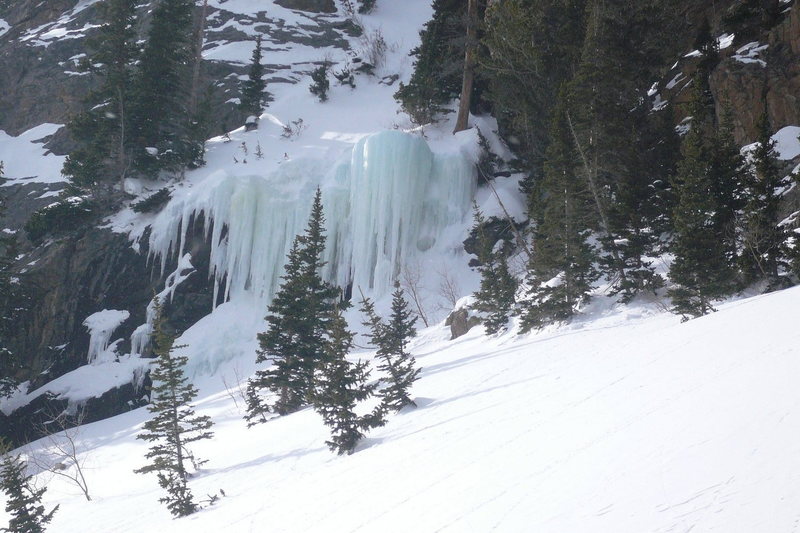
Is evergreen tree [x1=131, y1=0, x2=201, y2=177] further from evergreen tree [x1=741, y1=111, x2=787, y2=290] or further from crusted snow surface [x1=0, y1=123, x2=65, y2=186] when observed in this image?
A: evergreen tree [x1=741, y1=111, x2=787, y2=290]

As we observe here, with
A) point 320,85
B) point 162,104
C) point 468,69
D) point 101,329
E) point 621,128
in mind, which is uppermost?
point 320,85

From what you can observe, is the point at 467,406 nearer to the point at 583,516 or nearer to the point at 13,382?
the point at 583,516

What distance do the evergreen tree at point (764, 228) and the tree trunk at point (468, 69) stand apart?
14.7 meters

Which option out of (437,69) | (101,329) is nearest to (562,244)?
(437,69)

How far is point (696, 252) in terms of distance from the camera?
12.3 m

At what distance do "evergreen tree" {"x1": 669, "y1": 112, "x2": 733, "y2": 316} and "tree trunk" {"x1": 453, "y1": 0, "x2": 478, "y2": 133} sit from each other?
14443 mm

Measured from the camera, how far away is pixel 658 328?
439 inches

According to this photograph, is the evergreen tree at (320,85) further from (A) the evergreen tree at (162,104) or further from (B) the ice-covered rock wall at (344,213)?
(B) the ice-covered rock wall at (344,213)

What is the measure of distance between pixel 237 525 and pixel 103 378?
19010mm

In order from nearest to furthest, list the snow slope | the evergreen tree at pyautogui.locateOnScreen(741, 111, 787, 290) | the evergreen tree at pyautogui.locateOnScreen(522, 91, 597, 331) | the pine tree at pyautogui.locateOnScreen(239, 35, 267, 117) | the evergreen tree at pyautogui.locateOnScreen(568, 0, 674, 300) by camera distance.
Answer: the snow slope < the evergreen tree at pyautogui.locateOnScreen(741, 111, 787, 290) < the evergreen tree at pyautogui.locateOnScreen(568, 0, 674, 300) < the evergreen tree at pyautogui.locateOnScreen(522, 91, 597, 331) < the pine tree at pyautogui.locateOnScreen(239, 35, 267, 117)

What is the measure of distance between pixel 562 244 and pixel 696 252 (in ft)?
12.2

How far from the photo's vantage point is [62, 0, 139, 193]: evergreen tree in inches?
1064

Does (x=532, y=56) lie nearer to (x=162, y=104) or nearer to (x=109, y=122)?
(x=162, y=104)

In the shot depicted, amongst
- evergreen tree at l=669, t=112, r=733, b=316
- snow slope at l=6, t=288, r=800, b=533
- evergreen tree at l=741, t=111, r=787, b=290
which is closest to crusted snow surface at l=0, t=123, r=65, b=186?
snow slope at l=6, t=288, r=800, b=533
